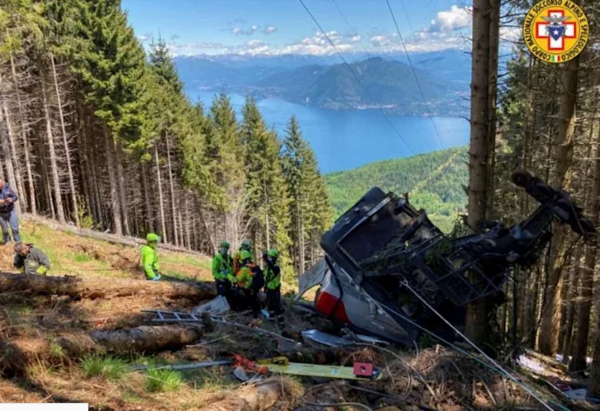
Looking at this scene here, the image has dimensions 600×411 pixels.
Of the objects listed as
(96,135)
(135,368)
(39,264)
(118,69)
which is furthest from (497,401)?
(96,135)

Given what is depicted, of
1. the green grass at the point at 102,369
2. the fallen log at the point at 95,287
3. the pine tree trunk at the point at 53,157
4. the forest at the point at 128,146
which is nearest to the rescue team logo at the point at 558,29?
the fallen log at the point at 95,287

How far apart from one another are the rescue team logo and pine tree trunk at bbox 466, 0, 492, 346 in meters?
3.73

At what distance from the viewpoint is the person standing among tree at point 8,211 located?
1135cm

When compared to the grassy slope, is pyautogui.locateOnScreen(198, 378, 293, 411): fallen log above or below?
above

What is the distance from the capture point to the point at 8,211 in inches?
460

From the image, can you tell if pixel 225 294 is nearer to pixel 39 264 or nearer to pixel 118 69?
pixel 39 264

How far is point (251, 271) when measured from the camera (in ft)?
31.0

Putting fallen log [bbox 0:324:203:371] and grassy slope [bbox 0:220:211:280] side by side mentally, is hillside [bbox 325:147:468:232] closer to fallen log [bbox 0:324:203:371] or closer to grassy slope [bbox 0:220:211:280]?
grassy slope [bbox 0:220:211:280]

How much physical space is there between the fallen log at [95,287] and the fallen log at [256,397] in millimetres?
4727

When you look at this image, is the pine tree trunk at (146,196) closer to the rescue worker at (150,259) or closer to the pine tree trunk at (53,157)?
the pine tree trunk at (53,157)

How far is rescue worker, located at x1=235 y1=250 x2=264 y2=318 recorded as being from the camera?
943cm

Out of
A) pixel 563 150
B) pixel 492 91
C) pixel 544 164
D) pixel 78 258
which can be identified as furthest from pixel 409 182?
pixel 492 91

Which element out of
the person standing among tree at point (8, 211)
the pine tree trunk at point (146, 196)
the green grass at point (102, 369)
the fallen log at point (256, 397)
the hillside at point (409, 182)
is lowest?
the hillside at point (409, 182)

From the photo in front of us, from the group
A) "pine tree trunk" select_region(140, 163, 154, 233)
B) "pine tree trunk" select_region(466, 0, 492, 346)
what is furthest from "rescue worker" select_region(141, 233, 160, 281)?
"pine tree trunk" select_region(140, 163, 154, 233)
